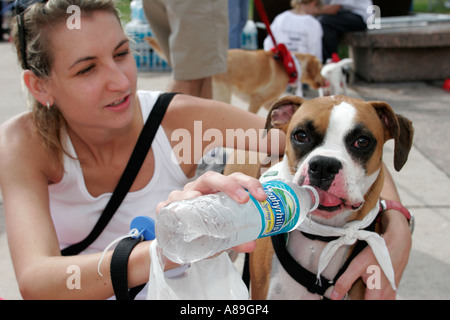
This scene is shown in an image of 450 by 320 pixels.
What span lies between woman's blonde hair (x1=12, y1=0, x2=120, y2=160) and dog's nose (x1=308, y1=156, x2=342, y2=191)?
3.85 feet

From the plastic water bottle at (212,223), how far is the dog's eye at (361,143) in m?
0.77

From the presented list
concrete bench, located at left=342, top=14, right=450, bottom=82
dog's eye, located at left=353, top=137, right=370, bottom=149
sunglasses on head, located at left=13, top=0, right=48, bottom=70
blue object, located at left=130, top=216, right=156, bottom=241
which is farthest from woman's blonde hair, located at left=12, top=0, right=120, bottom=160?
concrete bench, located at left=342, top=14, right=450, bottom=82

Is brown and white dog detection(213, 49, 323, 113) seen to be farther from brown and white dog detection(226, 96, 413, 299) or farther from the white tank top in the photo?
brown and white dog detection(226, 96, 413, 299)

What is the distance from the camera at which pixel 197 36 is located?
3779 millimetres

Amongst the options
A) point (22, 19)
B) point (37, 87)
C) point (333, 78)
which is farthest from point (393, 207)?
point (333, 78)

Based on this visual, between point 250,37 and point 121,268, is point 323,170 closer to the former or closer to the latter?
point 121,268

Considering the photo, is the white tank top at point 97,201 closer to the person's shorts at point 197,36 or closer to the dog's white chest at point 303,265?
the dog's white chest at point 303,265

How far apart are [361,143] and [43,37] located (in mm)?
1461

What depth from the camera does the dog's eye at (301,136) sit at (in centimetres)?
224

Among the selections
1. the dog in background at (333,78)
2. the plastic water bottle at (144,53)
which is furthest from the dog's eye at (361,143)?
the plastic water bottle at (144,53)

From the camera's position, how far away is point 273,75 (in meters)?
6.11

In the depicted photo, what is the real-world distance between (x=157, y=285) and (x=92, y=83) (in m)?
1.14

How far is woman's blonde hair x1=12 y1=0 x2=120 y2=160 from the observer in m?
2.17
